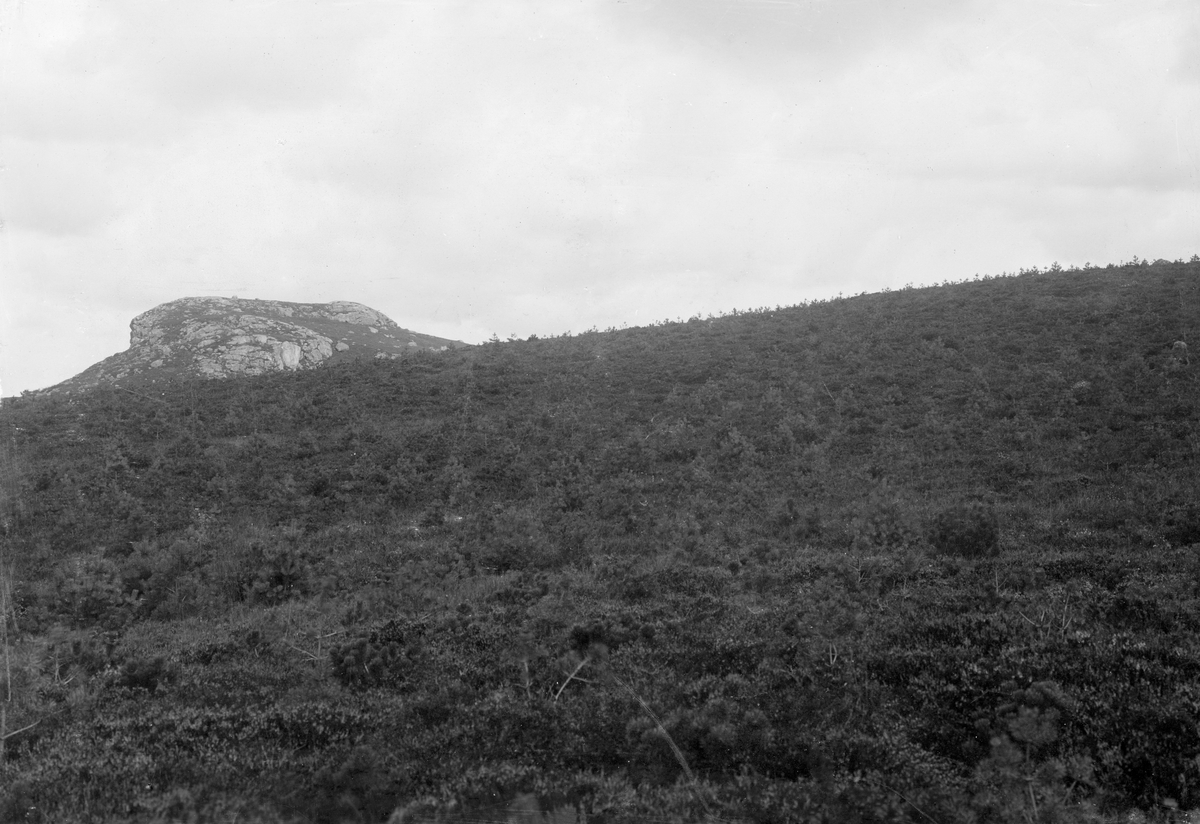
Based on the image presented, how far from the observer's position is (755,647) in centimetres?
637

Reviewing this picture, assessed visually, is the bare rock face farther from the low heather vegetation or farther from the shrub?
the shrub

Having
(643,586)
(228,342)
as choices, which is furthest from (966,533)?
(228,342)

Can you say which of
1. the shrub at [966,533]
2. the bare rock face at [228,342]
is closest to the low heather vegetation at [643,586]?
the shrub at [966,533]

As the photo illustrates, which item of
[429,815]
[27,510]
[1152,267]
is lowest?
[429,815]

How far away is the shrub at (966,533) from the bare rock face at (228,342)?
17.8m

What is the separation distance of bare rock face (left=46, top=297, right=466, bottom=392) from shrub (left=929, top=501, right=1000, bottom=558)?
1784 cm

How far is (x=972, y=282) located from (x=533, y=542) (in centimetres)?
1888

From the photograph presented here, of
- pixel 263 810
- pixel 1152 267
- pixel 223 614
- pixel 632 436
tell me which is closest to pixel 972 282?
pixel 1152 267

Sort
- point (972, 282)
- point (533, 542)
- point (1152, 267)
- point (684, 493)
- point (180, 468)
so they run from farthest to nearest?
point (972, 282) < point (1152, 267) < point (180, 468) < point (684, 493) < point (533, 542)

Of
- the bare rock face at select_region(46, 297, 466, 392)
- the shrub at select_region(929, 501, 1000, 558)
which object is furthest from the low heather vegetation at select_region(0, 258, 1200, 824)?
the bare rock face at select_region(46, 297, 466, 392)

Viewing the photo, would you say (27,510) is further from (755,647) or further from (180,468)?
(755,647)

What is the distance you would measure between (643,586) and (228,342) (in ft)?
96.6

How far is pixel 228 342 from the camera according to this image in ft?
107

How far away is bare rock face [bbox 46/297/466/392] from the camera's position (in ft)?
95.6
